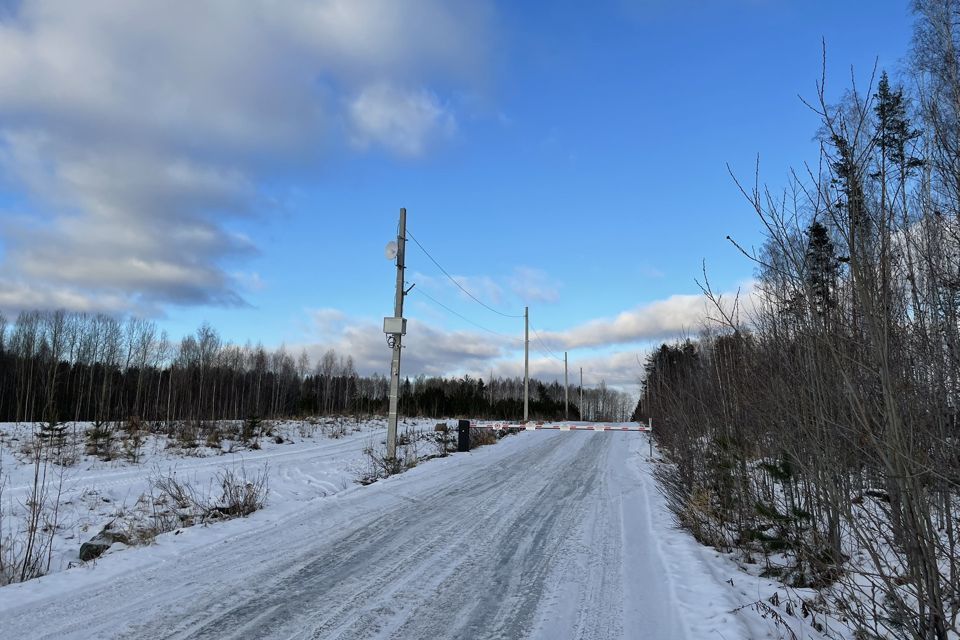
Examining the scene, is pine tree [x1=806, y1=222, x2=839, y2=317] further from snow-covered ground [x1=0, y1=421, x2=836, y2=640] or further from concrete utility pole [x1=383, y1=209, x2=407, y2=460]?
concrete utility pole [x1=383, y1=209, x2=407, y2=460]

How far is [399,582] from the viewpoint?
473cm

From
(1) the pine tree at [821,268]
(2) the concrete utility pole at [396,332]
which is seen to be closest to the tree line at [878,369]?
(1) the pine tree at [821,268]

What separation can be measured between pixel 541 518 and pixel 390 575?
10.6ft

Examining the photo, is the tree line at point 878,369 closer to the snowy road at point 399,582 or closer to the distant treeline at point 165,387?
the snowy road at point 399,582

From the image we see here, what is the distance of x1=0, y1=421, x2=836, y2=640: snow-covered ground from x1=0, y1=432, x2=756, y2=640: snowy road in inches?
0.7

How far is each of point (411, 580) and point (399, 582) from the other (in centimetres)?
12

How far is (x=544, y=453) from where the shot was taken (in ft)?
55.7

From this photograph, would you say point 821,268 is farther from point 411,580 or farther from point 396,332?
point 396,332

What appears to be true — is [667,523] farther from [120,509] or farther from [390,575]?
[120,509]

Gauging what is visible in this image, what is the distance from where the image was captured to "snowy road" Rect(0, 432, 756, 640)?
3.82m

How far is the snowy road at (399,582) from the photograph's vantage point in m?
3.82

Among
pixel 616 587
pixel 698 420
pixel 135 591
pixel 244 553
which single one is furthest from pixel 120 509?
pixel 698 420

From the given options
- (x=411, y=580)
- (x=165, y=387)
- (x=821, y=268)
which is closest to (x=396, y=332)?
(x=411, y=580)

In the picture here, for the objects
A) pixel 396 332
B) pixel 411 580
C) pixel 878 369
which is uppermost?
pixel 396 332
